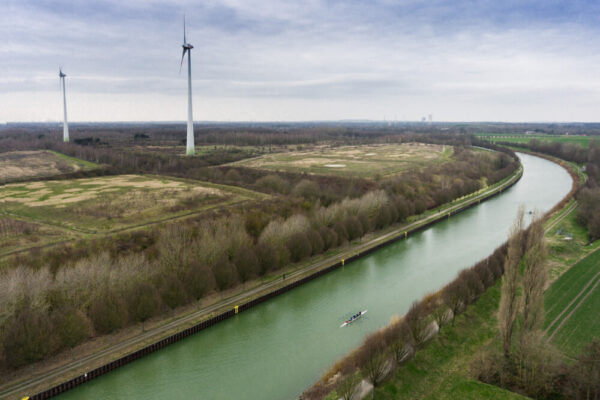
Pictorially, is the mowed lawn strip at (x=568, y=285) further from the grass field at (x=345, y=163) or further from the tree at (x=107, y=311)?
the grass field at (x=345, y=163)

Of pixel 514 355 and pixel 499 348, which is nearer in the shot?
pixel 514 355

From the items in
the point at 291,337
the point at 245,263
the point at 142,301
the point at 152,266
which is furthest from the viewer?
the point at 245,263

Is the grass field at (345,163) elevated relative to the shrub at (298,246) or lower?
elevated

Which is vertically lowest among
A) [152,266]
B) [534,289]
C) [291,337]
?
[291,337]

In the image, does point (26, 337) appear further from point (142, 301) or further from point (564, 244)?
point (564, 244)

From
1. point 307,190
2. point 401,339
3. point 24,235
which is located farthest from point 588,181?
point 24,235

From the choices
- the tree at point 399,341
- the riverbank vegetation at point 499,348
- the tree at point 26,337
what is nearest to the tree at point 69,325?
the tree at point 26,337

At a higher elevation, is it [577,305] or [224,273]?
[224,273]
